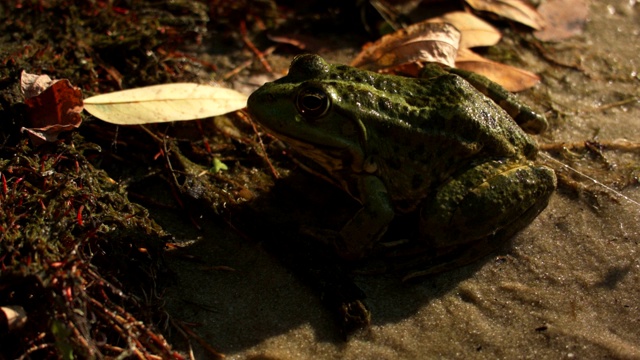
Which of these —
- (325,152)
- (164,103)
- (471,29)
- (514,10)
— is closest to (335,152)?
(325,152)

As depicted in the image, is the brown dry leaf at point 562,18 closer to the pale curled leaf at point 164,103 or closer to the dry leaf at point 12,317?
the pale curled leaf at point 164,103

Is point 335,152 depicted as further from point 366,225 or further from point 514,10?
point 514,10

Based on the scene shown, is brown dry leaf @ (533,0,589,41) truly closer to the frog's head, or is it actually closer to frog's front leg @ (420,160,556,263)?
frog's front leg @ (420,160,556,263)

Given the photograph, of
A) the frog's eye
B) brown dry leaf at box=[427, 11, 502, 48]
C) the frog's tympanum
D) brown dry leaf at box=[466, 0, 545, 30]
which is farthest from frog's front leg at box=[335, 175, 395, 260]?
brown dry leaf at box=[466, 0, 545, 30]

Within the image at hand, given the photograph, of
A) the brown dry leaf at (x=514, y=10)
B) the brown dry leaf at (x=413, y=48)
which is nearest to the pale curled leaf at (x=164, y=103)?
the brown dry leaf at (x=413, y=48)

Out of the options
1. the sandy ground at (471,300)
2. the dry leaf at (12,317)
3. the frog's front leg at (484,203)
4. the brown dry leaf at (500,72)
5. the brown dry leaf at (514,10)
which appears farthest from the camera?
the brown dry leaf at (514,10)

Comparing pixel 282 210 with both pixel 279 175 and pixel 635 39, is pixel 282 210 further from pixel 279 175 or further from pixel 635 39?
pixel 635 39
